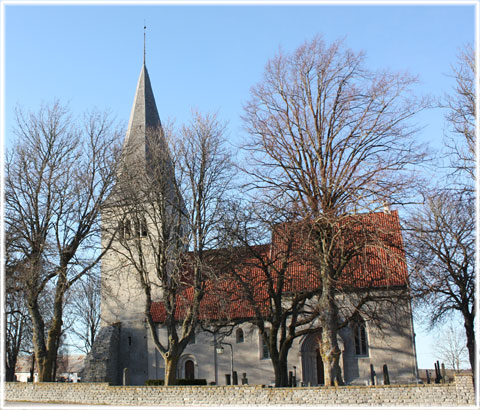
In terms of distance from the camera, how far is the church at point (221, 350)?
33.8m

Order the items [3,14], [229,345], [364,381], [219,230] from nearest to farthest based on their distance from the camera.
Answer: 1. [3,14]
2. [219,230]
3. [364,381]
4. [229,345]

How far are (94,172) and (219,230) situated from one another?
24.4 feet

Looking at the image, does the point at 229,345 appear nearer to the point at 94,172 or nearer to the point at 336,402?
the point at 94,172

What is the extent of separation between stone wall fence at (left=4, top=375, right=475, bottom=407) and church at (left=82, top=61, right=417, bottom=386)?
7.94 metres

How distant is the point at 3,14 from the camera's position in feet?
56.1

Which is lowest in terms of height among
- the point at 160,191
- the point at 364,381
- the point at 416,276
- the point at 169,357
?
the point at 364,381

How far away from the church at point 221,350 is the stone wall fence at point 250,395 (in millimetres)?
7939

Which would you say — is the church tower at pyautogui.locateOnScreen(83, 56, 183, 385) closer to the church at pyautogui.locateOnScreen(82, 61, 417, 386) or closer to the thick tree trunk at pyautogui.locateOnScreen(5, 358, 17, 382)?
the church at pyautogui.locateOnScreen(82, 61, 417, 386)

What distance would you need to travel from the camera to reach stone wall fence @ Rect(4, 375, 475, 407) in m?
18.4

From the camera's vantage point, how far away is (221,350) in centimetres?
3762

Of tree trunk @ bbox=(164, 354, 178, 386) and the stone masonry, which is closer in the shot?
tree trunk @ bbox=(164, 354, 178, 386)

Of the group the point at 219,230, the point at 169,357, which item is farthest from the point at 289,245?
the point at 169,357

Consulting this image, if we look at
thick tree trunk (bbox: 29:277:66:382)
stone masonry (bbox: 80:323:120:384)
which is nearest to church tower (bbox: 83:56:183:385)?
stone masonry (bbox: 80:323:120:384)

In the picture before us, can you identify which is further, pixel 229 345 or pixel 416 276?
pixel 229 345
